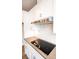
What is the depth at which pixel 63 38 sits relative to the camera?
0.78 meters

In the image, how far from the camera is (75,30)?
0.65 meters
